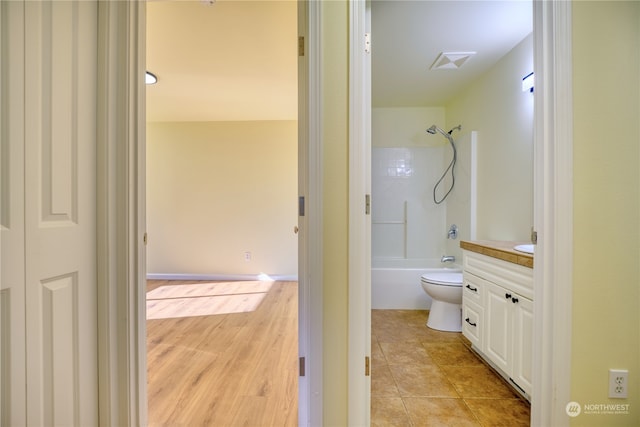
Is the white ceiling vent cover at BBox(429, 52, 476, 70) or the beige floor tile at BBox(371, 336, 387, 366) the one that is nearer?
the beige floor tile at BBox(371, 336, 387, 366)

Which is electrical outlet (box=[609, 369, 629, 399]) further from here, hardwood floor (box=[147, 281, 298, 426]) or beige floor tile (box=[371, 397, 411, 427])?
hardwood floor (box=[147, 281, 298, 426])

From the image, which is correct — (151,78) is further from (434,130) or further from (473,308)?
(473,308)

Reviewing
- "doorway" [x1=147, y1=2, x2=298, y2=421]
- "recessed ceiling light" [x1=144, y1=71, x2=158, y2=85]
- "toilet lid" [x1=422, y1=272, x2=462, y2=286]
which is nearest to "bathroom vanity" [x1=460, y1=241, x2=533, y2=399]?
"toilet lid" [x1=422, y1=272, x2=462, y2=286]

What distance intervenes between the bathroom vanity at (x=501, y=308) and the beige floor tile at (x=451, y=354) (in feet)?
0.26

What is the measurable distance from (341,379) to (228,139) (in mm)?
3565

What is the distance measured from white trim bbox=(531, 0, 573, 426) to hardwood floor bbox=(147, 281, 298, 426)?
115 centimetres

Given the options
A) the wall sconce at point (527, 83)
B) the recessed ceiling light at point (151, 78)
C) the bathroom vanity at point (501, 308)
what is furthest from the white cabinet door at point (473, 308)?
the recessed ceiling light at point (151, 78)

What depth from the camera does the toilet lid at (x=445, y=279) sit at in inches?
87.6

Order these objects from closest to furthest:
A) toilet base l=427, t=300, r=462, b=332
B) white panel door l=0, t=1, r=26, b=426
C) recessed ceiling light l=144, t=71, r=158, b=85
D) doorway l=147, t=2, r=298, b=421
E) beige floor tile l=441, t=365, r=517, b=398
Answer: white panel door l=0, t=1, r=26, b=426 < beige floor tile l=441, t=365, r=517, b=398 < toilet base l=427, t=300, r=462, b=332 < recessed ceiling light l=144, t=71, r=158, b=85 < doorway l=147, t=2, r=298, b=421

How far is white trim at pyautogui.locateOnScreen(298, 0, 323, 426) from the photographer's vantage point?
1.10 metres

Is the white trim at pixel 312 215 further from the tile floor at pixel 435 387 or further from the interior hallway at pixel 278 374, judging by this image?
the tile floor at pixel 435 387

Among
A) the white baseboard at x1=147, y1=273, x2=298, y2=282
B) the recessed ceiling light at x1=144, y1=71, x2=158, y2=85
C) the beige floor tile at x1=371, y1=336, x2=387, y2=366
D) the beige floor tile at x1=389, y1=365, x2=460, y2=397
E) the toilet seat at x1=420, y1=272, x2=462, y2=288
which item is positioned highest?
the recessed ceiling light at x1=144, y1=71, x2=158, y2=85

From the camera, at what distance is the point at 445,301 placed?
7.63 ft

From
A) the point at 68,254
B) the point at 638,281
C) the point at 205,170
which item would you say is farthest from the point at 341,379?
the point at 205,170
